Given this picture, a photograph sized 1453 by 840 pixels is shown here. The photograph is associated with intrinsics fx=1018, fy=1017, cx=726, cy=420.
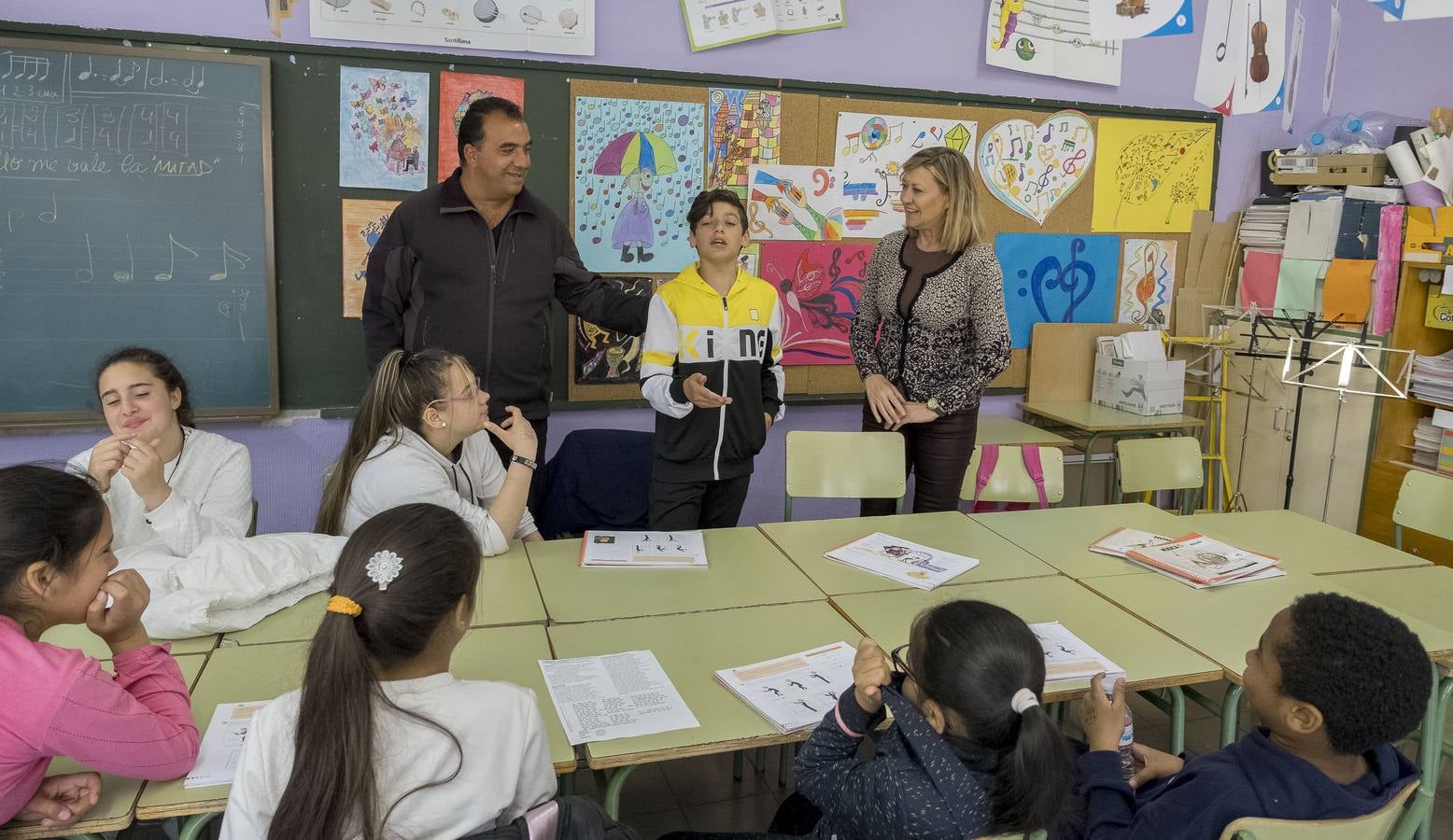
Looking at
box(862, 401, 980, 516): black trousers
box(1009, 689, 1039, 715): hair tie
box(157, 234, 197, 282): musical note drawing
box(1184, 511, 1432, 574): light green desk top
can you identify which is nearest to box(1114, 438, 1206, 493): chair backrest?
box(1184, 511, 1432, 574): light green desk top

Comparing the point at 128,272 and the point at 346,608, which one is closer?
the point at 346,608

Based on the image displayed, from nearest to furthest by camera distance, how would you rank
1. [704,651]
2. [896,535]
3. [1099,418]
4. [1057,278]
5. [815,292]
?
1. [704,651]
2. [896,535]
3. [815,292]
4. [1099,418]
5. [1057,278]

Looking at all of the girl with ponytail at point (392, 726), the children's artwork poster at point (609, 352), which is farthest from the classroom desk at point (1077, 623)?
the children's artwork poster at point (609, 352)

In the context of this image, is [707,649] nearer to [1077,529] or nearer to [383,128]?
[1077,529]

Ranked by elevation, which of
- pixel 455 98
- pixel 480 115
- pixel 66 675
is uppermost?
pixel 455 98

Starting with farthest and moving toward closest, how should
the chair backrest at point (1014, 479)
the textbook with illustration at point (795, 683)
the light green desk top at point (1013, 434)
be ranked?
the light green desk top at point (1013, 434) → the chair backrest at point (1014, 479) → the textbook with illustration at point (795, 683)

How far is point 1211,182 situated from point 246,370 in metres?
4.09

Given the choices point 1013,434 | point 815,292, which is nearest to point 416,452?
point 815,292

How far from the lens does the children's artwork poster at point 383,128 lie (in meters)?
3.34

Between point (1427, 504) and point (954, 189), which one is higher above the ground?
point (954, 189)

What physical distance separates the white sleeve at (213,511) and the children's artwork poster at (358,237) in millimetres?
1049

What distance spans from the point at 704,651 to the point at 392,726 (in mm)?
749

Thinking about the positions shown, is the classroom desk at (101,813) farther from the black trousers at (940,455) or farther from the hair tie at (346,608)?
the black trousers at (940,455)

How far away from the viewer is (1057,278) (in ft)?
14.5
